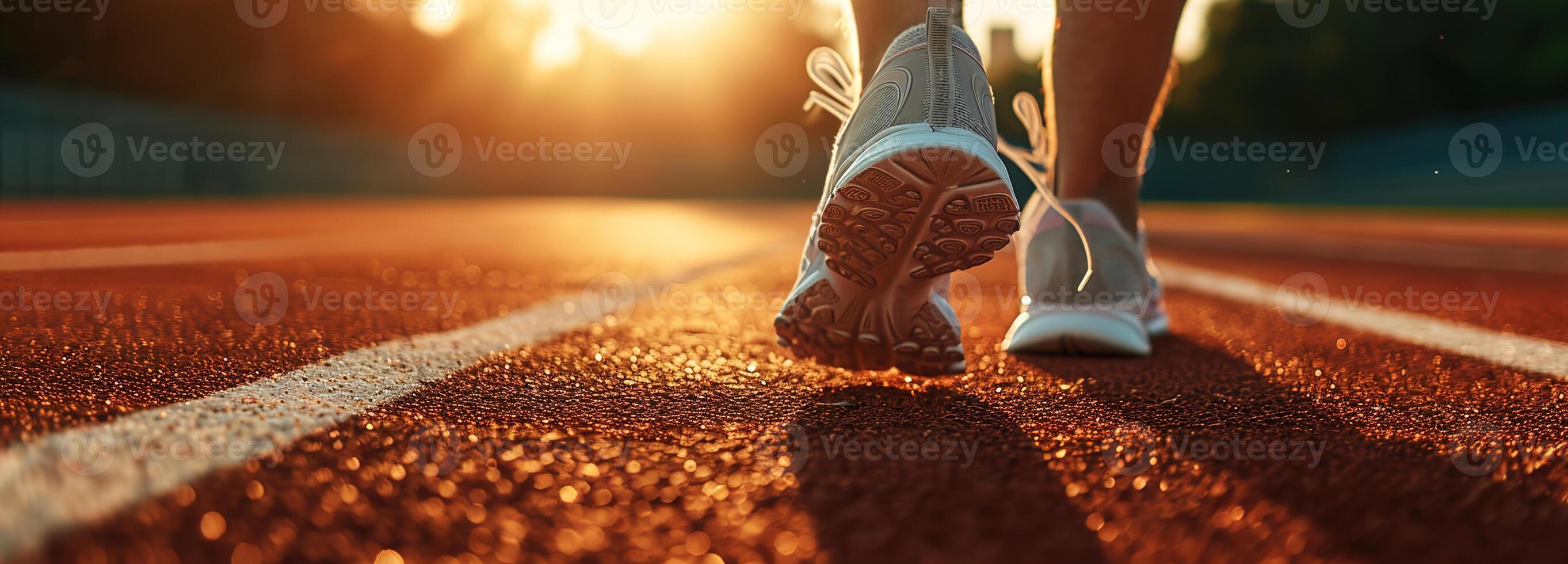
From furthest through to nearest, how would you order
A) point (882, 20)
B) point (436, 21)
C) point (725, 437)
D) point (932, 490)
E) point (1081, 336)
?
point (436, 21), point (1081, 336), point (882, 20), point (725, 437), point (932, 490)

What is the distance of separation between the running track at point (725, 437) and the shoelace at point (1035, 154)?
0.27m

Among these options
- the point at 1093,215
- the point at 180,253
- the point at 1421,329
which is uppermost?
the point at 1093,215

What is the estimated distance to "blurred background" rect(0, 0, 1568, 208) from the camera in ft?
61.4

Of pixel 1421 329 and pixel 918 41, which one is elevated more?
pixel 918 41

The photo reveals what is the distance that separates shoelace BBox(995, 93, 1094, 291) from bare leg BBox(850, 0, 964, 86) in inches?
11.8

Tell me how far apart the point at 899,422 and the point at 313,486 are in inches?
24.8

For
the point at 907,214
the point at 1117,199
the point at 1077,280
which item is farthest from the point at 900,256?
the point at 1117,199

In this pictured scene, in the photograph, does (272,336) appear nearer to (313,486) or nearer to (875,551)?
(313,486)

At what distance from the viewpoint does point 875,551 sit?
0.79 meters

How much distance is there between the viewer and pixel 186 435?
102 centimetres

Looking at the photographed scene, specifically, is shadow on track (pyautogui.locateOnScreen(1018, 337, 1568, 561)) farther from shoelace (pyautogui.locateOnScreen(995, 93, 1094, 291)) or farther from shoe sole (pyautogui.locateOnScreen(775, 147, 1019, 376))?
shoelace (pyautogui.locateOnScreen(995, 93, 1094, 291))

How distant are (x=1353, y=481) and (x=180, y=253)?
405 cm

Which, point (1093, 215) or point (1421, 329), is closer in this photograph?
point (1093, 215)

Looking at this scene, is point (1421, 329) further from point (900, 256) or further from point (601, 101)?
point (601, 101)
